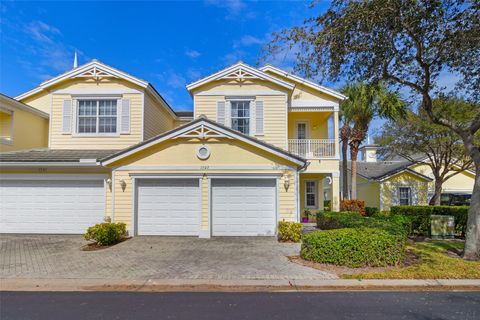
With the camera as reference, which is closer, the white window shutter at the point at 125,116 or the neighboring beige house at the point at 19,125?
the neighboring beige house at the point at 19,125

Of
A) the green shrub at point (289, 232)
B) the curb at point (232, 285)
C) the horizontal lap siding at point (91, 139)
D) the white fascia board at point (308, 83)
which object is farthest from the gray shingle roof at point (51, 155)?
the white fascia board at point (308, 83)

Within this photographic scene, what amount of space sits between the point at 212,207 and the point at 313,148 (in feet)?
26.0

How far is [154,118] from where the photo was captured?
53.5 feet

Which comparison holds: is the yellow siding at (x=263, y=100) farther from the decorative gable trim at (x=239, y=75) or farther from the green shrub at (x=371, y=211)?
the green shrub at (x=371, y=211)

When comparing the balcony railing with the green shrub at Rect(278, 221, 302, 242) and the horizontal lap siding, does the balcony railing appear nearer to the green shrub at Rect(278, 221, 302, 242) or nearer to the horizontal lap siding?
the green shrub at Rect(278, 221, 302, 242)

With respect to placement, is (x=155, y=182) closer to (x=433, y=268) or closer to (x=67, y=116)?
(x=67, y=116)

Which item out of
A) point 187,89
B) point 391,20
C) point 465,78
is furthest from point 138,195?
point 465,78

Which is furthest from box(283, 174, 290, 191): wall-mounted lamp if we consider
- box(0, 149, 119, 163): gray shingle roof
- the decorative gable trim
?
box(0, 149, 119, 163): gray shingle roof

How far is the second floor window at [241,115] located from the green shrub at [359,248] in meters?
8.45

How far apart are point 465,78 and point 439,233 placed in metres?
6.54

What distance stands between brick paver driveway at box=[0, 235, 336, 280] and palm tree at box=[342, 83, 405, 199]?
1252cm
